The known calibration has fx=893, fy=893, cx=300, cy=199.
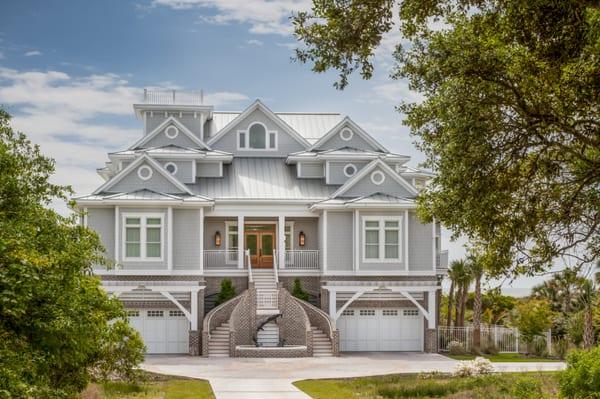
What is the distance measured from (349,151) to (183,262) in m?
9.87

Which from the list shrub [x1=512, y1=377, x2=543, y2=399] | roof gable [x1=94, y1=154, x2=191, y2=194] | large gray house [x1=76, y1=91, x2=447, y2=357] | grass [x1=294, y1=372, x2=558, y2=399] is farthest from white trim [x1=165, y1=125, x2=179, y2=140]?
shrub [x1=512, y1=377, x2=543, y2=399]

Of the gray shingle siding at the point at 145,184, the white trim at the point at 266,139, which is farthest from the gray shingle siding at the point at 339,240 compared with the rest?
the white trim at the point at 266,139

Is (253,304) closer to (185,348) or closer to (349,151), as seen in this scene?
(185,348)

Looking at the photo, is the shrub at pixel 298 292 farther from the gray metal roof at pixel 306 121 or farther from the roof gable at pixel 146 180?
the gray metal roof at pixel 306 121

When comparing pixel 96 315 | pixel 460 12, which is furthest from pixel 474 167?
pixel 96 315

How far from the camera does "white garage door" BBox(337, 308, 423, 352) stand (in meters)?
39.8

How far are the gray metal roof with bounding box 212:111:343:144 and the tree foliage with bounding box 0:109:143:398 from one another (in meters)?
31.6

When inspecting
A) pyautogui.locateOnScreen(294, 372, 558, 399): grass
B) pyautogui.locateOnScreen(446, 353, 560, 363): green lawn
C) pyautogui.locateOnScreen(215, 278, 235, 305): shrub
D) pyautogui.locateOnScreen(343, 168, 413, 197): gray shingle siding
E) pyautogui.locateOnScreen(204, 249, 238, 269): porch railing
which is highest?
pyautogui.locateOnScreen(343, 168, 413, 197): gray shingle siding

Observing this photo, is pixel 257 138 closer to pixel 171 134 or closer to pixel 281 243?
pixel 171 134

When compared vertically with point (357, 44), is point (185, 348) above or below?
below

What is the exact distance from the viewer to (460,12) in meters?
14.9

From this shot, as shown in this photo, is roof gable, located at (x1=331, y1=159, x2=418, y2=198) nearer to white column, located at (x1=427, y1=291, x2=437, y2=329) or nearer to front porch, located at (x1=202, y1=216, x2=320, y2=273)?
front porch, located at (x1=202, y1=216, x2=320, y2=273)

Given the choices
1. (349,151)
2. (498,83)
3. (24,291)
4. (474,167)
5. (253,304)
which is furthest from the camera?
(349,151)

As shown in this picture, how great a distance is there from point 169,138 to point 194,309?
965 centimetres
